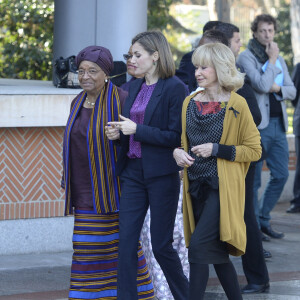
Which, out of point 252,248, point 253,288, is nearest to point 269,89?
point 252,248

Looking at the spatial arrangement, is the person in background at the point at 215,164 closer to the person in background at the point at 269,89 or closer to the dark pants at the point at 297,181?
the person in background at the point at 269,89

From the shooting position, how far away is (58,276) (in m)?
6.73

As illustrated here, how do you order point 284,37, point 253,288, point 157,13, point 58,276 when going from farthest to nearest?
point 284,37, point 157,13, point 58,276, point 253,288

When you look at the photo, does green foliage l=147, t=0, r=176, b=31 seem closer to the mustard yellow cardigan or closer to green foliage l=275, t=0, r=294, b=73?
the mustard yellow cardigan

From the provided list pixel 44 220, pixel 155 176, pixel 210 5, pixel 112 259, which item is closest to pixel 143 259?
pixel 112 259

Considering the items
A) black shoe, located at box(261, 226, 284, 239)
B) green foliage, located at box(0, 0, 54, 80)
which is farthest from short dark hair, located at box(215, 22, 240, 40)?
green foliage, located at box(0, 0, 54, 80)

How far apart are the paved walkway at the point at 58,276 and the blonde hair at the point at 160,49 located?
172cm

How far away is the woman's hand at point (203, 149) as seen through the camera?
489cm

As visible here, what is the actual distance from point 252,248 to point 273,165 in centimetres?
216

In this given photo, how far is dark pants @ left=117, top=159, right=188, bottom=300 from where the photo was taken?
5289 mm

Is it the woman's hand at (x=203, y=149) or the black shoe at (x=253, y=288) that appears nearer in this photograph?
the woman's hand at (x=203, y=149)

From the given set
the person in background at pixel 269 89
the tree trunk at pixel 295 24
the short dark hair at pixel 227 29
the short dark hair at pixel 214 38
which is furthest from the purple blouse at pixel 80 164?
the tree trunk at pixel 295 24

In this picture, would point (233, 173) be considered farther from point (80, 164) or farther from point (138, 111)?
point (80, 164)

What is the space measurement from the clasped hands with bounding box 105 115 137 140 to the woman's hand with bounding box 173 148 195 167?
32 centimetres
